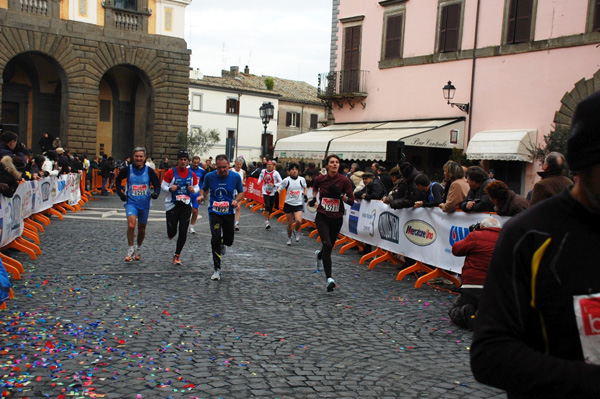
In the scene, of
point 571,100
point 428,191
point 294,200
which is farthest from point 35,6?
point 428,191

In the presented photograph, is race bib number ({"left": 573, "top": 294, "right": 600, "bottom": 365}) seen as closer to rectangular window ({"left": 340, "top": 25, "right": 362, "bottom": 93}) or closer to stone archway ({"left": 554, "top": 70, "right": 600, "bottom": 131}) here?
stone archway ({"left": 554, "top": 70, "right": 600, "bottom": 131})

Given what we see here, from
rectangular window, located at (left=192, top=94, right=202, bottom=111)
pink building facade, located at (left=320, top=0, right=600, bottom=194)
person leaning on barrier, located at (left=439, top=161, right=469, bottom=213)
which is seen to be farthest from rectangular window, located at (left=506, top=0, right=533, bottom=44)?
rectangular window, located at (left=192, top=94, right=202, bottom=111)

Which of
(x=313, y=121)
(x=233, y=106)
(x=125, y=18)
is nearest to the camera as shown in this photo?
(x=125, y=18)

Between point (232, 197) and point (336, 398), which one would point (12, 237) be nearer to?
point (232, 197)

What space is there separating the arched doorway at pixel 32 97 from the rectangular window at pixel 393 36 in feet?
59.1

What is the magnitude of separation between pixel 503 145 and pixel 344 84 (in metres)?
9.80

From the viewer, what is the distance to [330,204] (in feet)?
30.7

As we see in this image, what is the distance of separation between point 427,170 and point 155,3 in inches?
751

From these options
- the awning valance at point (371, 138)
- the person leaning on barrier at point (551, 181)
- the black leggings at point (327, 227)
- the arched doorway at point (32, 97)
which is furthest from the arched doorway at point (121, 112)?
the person leaning on barrier at point (551, 181)

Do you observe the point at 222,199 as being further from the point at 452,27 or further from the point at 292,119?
the point at 292,119

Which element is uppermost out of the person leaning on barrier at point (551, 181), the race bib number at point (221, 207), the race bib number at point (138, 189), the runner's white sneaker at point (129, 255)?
the person leaning on barrier at point (551, 181)

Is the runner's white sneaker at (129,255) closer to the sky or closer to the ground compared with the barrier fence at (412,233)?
closer to the ground

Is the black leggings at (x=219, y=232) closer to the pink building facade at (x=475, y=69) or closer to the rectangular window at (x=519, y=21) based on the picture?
the pink building facade at (x=475, y=69)

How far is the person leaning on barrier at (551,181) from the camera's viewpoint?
266 inches
